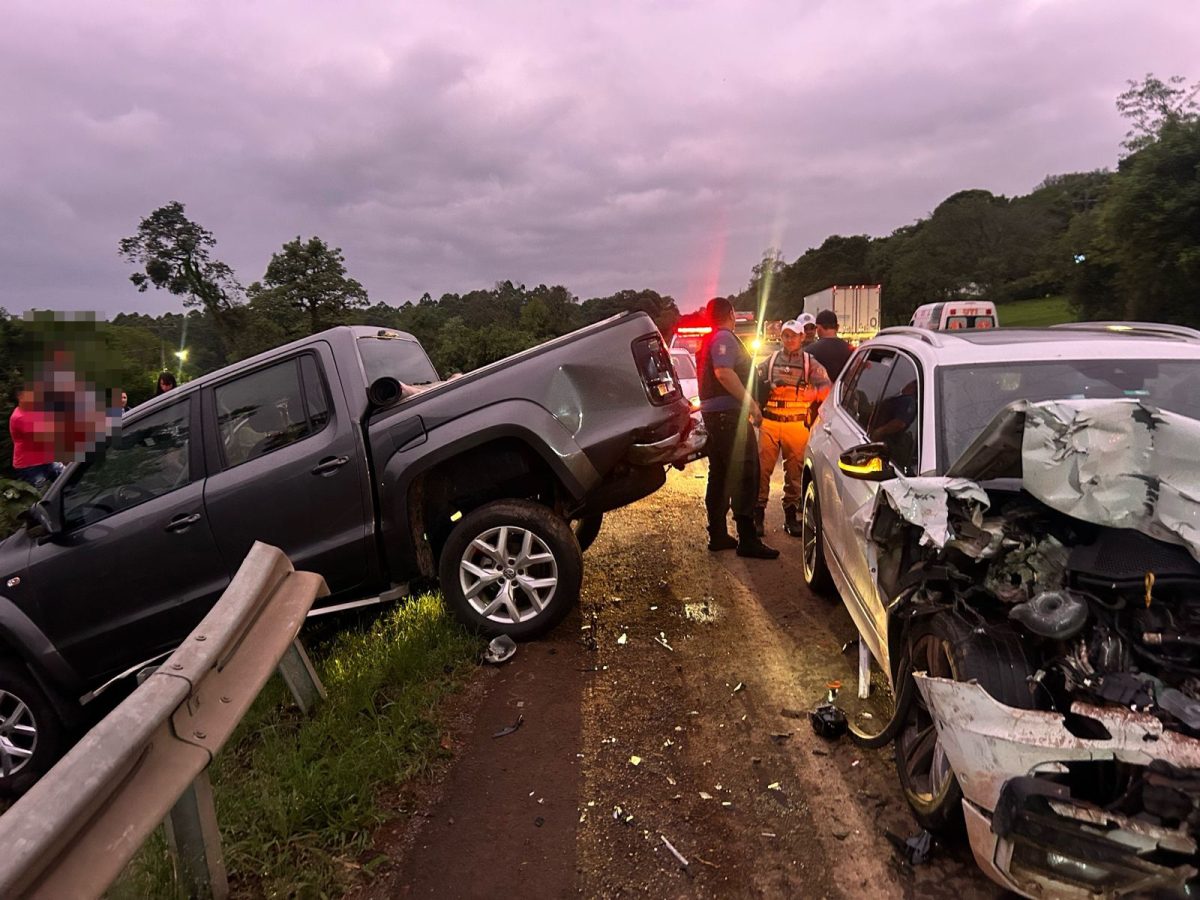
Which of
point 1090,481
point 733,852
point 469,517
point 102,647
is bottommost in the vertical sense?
point 733,852

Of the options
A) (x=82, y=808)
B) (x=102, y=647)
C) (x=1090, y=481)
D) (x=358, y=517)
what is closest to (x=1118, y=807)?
(x=1090, y=481)

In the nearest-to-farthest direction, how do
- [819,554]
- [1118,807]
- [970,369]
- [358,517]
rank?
[1118,807] → [970,369] → [358,517] → [819,554]

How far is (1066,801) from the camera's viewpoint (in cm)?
180

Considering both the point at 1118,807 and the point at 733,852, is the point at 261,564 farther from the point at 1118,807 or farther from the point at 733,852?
the point at 1118,807

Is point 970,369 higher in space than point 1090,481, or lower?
higher

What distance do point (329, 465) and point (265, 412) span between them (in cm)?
61

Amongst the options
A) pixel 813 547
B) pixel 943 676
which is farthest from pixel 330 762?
pixel 813 547

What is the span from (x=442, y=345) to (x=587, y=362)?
24488mm

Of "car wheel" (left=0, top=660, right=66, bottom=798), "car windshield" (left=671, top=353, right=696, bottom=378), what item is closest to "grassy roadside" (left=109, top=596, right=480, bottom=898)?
"car wheel" (left=0, top=660, right=66, bottom=798)

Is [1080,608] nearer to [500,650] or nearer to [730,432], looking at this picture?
[500,650]

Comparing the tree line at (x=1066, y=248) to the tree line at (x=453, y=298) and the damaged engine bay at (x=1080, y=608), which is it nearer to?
the tree line at (x=453, y=298)

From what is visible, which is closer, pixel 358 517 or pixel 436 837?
pixel 436 837

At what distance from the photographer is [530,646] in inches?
170

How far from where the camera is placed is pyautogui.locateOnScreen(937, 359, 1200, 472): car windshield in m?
3.17
